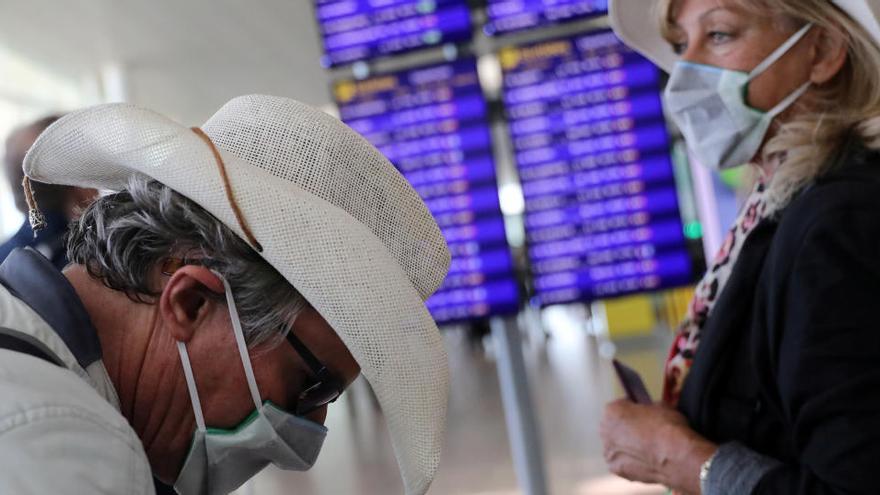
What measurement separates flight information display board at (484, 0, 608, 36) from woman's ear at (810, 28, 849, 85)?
1323 millimetres

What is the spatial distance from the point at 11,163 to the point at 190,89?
8303 mm

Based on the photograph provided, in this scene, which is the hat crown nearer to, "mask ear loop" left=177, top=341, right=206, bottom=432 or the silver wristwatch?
"mask ear loop" left=177, top=341, right=206, bottom=432

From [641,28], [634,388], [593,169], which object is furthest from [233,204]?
[593,169]

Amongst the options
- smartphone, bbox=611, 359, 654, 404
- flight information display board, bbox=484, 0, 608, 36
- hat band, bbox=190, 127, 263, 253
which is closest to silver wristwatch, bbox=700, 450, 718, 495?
smartphone, bbox=611, 359, 654, 404

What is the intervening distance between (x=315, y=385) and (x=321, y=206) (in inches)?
10.0

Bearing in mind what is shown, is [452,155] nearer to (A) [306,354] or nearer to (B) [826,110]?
(B) [826,110]

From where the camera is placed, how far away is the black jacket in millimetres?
1209

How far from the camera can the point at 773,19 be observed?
162 cm

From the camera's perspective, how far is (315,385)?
3.66ft

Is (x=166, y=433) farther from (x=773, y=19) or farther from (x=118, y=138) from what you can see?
(x=773, y=19)

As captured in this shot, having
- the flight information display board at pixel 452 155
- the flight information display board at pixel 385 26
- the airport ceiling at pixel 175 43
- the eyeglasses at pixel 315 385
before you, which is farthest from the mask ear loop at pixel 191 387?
the airport ceiling at pixel 175 43

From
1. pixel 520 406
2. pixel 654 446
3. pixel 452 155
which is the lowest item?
pixel 520 406

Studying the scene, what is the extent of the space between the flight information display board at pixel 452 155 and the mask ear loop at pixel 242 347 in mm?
1963

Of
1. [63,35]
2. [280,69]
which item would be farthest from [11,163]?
[280,69]
